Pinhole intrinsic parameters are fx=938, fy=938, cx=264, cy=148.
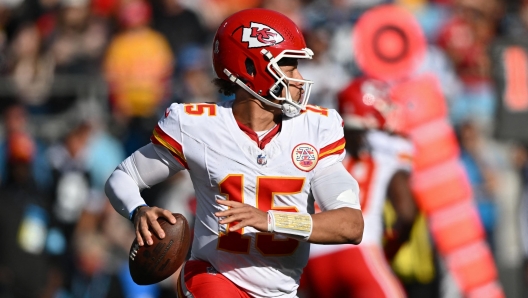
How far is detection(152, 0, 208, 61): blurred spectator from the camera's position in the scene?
10.3m

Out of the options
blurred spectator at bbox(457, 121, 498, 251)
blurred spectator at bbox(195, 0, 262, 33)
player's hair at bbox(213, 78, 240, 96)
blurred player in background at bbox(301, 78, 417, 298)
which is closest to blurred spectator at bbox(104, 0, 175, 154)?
blurred spectator at bbox(195, 0, 262, 33)

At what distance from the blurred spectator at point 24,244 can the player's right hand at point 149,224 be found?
521 centimetres

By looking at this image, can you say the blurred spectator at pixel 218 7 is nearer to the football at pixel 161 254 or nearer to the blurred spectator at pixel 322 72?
the blurred spectator at pixel 322 72

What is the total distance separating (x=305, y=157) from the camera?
4.11 m

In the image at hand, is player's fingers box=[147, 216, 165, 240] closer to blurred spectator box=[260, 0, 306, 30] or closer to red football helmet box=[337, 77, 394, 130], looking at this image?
red football helmet box=[337, 77, 394, 130]

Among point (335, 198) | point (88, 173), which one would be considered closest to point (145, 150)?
point (335, 198)

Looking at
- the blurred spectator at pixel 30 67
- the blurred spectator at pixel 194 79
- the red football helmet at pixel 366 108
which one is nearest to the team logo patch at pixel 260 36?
the red football helmet at pixel 366 108

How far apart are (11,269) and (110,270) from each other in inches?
36.5

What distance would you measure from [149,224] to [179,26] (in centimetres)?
670

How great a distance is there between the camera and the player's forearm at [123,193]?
13.5ft

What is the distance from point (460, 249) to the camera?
328 inches

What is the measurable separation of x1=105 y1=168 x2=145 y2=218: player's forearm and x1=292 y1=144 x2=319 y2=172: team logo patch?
0.70 metres

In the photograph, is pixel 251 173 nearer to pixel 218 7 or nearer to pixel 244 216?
pixel 244 216

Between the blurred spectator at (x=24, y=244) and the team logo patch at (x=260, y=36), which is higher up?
the team logo patch at (x=260, y=36)
